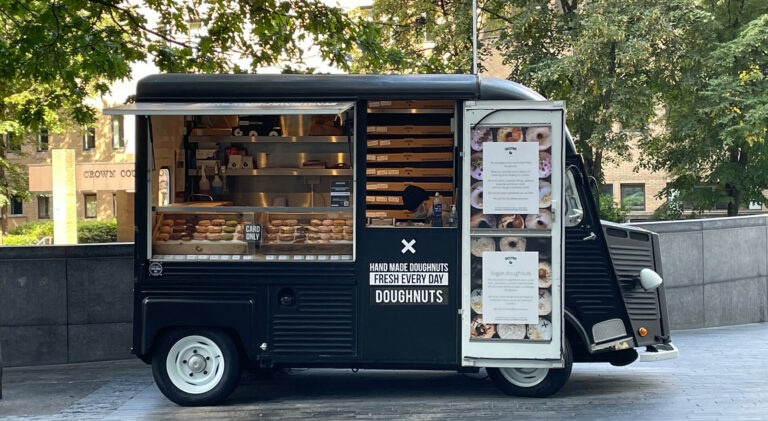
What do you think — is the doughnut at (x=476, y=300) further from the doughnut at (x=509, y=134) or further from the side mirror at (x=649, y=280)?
the side mirror at (x=649, y=280)

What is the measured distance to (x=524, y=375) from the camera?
26.2 feet

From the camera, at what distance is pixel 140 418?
7621 millimetres

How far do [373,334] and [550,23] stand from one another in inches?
586

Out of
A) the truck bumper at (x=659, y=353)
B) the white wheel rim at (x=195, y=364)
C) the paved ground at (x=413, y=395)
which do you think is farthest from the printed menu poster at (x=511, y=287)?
the white wheel rim at (x=195, y=364)

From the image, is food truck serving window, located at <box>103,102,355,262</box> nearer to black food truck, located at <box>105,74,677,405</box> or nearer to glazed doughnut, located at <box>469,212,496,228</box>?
black food truck, located at <box>105,74,677,405</box>

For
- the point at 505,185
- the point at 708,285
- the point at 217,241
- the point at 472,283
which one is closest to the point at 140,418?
the point at 217,241

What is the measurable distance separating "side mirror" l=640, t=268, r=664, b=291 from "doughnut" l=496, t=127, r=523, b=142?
176cm

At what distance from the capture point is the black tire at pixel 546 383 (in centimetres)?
787

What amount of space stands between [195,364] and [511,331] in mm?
2868

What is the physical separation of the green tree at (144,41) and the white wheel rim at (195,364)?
5.09 meters

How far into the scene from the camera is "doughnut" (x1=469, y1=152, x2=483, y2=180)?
7691 mm

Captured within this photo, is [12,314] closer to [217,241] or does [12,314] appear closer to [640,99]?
[217,241]

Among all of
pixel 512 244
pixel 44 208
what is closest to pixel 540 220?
pixel 512 244

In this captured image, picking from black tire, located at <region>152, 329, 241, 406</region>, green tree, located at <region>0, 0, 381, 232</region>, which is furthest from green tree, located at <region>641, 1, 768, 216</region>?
black tire, located at <region>152, 329, 241, 406</region>
